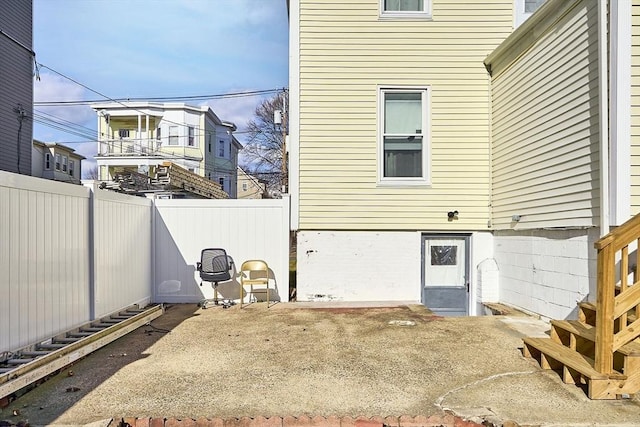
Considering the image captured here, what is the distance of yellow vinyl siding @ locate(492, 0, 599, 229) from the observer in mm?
4562

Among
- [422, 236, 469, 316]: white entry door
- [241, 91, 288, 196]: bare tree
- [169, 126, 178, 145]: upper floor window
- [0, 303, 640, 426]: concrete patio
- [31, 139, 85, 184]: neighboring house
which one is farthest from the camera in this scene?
[241, 91, 288, 196]: bare tree

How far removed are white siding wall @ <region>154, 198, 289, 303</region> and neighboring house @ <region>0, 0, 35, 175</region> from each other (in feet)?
18.2

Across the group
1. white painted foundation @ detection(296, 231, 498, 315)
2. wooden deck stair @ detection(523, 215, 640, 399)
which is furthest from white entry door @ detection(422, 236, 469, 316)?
wooden deck stair @ detection(523, 215, 640, 399)

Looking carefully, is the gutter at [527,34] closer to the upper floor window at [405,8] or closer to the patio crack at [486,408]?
the upper floor window at [405,8]

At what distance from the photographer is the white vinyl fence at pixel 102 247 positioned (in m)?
3.46

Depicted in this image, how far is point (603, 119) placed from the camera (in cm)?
420

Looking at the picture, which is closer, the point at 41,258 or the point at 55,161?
the point at 41,258

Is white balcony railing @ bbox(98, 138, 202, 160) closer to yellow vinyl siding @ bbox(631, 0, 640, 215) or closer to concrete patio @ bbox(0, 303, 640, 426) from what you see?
concrete patio @ bbox(0, 303, 640, 426)

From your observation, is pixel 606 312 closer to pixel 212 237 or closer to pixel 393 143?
pixel 393 143

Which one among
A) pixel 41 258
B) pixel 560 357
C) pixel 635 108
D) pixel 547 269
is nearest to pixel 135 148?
pixel 41 258

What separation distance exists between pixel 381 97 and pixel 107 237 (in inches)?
191

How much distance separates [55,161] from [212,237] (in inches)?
821

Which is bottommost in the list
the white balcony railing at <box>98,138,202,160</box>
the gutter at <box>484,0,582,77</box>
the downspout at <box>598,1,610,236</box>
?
the downspout at <box>598,1,610,236</box>

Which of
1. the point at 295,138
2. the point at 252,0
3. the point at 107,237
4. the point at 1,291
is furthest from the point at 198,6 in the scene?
the point at 1,291
